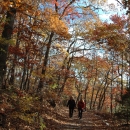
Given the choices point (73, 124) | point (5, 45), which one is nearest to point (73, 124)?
point (73, 124)

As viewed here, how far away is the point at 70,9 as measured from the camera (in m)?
19.3

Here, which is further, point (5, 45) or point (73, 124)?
point (73, 124)

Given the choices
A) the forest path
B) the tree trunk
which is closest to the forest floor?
the forest path

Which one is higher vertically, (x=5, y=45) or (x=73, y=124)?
(x=5, y=45)

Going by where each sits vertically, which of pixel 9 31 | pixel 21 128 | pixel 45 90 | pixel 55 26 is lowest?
pixel 21 128

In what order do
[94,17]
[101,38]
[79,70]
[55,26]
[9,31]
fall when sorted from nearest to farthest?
[9,31], [55,26], [101,38], [94,17], [79,70]

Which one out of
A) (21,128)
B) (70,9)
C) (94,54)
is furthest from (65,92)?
(21,128)

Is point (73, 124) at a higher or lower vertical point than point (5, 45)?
lower

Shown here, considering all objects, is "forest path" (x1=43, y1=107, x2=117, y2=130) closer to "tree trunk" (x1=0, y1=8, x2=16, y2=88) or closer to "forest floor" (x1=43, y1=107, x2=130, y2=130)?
"forest floor" (x1=43, y1=107, x2=130, y2=130)

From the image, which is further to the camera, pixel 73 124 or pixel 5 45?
pixel 73 124

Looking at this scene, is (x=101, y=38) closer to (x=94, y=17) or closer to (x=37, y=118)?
(x=94, y=17)

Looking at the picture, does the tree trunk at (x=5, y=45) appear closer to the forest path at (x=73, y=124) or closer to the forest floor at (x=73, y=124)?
the forest floor at (x=73, y=124)

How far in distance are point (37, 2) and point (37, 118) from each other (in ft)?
19.8

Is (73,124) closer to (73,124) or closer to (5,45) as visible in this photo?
(73,124)
